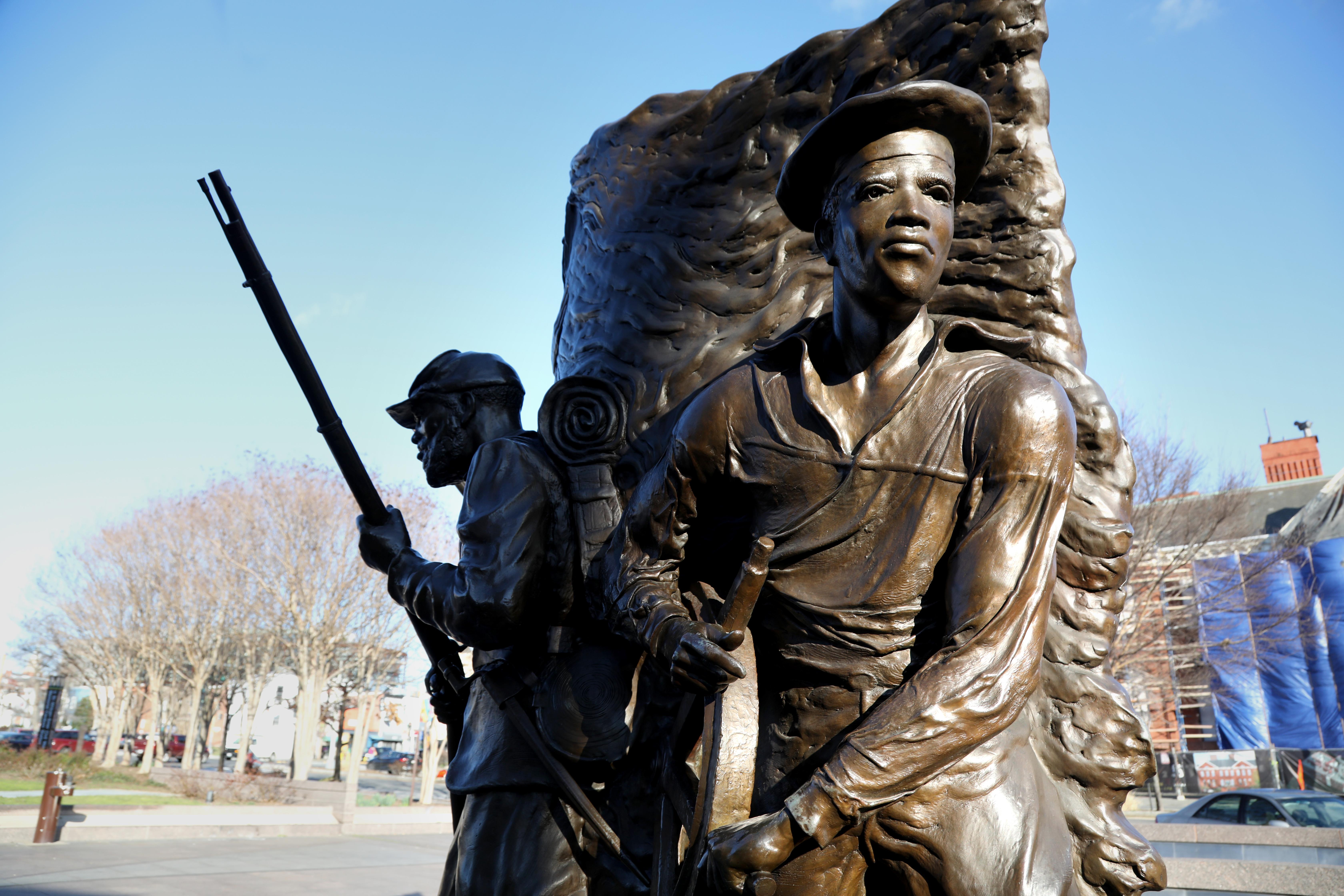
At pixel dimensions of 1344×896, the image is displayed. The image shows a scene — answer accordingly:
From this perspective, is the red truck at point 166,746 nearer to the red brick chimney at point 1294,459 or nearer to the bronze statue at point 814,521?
the bronze statue at point 814,521

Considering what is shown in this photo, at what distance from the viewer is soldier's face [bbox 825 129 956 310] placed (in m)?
2.16

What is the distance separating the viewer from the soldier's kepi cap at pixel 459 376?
3625mm

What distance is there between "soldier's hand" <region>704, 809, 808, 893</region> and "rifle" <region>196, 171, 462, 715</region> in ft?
5.89

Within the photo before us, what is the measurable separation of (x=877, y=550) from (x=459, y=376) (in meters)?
1.96

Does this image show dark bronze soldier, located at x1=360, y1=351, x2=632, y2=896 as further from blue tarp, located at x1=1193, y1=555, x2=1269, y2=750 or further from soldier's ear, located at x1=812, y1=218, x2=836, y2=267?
blue tarp, located at x1=1193, y1=555, x2=1269, y2=750

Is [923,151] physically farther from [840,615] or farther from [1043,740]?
[1043,740]

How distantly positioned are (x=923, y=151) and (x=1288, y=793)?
455 inches

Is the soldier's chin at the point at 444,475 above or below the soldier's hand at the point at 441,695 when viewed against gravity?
above

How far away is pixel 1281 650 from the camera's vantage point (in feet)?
75.6

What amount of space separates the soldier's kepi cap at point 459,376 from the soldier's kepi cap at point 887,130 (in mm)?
1498

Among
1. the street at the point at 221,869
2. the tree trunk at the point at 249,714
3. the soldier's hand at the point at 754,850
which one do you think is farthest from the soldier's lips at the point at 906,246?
the tree trunk at the point at 249,714

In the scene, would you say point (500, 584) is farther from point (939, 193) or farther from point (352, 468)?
point (939, 193)

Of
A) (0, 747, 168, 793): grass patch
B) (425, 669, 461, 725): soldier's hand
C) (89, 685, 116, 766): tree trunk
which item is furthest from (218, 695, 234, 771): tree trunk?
(425, 669, 461, 725): soldier's hand

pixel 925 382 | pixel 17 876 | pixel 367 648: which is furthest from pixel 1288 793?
pixel 367 648
